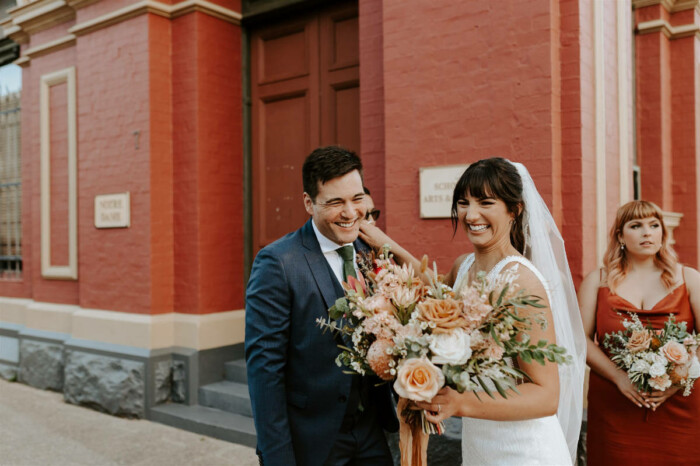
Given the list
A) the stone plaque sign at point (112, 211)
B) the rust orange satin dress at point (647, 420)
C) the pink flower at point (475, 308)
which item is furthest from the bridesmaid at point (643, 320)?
the stone plaque sign at point (112, 211)

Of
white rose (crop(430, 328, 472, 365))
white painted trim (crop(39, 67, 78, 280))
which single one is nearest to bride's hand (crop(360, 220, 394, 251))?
white rose (crop(430, 328, 472, 365))

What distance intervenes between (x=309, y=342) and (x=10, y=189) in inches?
320

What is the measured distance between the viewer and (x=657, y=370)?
287cm

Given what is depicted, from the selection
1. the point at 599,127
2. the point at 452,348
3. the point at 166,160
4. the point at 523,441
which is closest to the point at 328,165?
the point at 452,348

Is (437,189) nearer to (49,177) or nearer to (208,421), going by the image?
(208,421)

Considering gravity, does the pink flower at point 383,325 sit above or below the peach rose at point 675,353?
above

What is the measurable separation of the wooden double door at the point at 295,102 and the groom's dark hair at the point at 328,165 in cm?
346

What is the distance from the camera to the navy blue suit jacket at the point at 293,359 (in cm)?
231

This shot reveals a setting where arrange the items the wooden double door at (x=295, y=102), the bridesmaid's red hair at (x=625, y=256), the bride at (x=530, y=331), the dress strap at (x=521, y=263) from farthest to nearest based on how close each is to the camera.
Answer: the wooden double door at (x=295, y=102)
the bridesmaid's red hair at (x=625, y=256)
the dress strap at (x=521, y=263)
the bride at (x=530, y=331)

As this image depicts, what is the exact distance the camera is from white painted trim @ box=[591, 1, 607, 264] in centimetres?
431

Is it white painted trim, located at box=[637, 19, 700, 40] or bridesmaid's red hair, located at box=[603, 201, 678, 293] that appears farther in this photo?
white painted trim, located at box=[637, 19, 700, 40]

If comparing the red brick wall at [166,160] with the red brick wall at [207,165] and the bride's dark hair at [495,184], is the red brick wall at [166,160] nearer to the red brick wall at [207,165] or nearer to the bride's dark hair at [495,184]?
the red brick wall at [207,165]

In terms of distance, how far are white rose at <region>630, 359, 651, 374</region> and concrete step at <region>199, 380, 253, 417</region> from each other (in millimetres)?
3592

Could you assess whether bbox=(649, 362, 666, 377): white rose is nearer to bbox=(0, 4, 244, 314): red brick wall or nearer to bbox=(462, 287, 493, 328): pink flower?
bbox=(462, 287, 493, 328): pink flower
